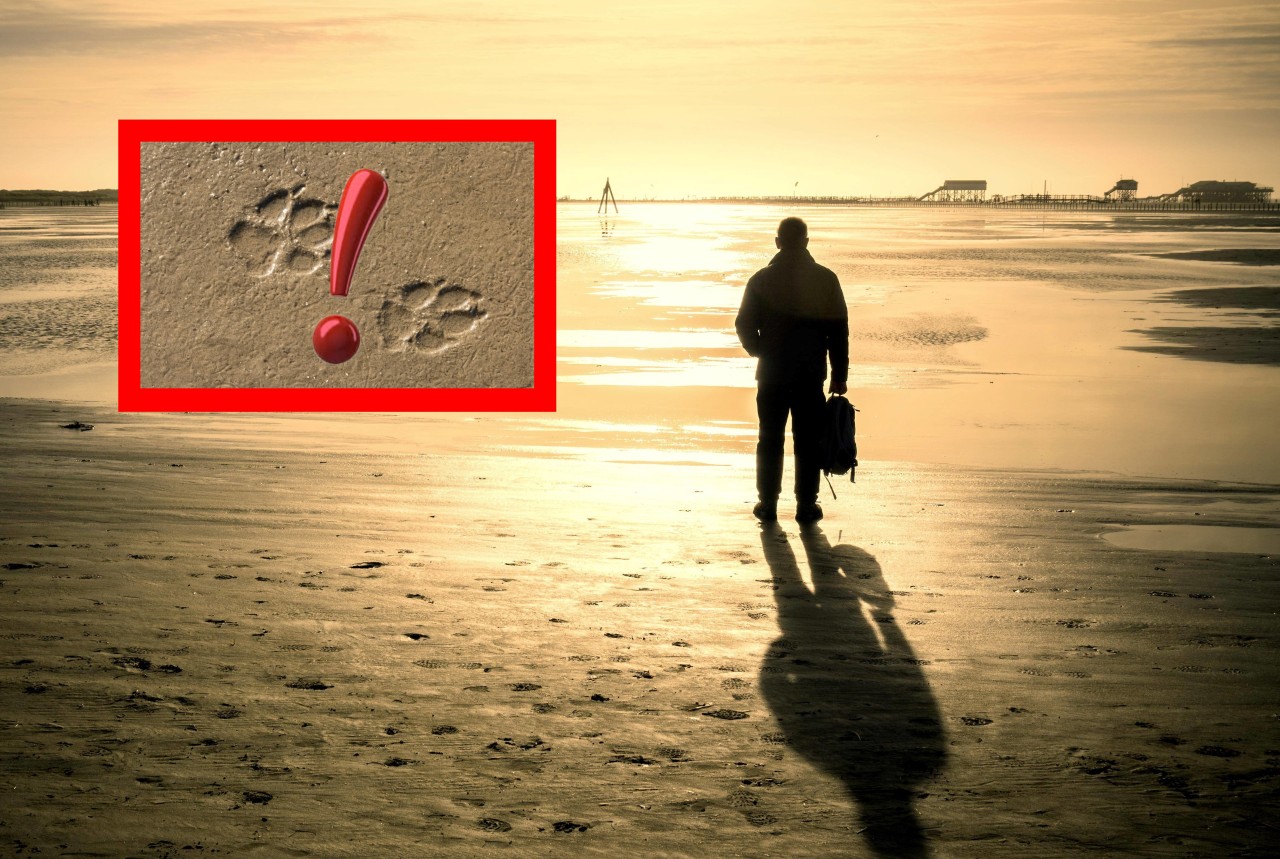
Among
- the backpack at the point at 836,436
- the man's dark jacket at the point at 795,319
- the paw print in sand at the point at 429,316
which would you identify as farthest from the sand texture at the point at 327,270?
the backpack at the point at 836,436

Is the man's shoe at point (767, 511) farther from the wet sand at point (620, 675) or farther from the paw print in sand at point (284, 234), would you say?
the paw print in sand at point (284, 234)

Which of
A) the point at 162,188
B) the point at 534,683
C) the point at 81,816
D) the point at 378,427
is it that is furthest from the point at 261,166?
the point at 81,816

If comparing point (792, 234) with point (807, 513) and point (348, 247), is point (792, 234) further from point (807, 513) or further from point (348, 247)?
point (348, 247)

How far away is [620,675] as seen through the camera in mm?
4992

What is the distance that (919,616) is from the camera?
590 cm

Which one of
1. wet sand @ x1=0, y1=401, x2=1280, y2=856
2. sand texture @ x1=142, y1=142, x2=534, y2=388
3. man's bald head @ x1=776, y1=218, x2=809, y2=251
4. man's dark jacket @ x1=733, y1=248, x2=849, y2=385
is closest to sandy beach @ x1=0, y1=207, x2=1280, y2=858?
wet sand @ x1=0, y1=401, x2=1280, y2=856

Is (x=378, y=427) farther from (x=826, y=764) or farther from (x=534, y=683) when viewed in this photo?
(x=826, y=764)

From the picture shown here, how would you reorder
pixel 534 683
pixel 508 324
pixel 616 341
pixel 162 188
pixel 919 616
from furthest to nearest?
pixel 616 341
pixel 162 188
pixel 508 324
pixel 919 616
pixel 534 683

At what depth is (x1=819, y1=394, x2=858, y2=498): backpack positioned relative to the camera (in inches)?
316

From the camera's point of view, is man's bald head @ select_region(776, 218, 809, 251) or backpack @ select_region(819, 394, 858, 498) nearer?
man's bald head @ select_region(776, 218, 809, 251)

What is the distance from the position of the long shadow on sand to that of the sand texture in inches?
184

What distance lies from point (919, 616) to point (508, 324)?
5536mm

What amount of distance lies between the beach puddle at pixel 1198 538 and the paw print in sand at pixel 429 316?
530 centimetres

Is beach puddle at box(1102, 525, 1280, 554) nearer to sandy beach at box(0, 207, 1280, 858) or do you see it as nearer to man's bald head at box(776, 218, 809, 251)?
sandy beach at box(0, 207, 1280, 858)
